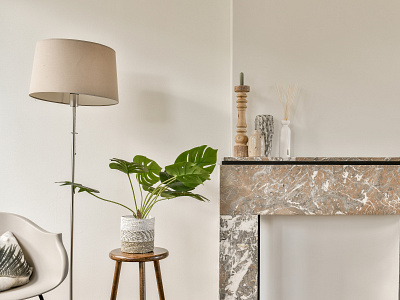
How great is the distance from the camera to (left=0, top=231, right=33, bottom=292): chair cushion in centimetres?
196

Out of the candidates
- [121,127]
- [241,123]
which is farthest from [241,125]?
[121,127]

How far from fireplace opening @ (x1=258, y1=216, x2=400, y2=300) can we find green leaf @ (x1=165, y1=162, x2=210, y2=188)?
582 millimetres

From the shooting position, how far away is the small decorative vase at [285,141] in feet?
8.34

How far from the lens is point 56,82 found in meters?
2.08

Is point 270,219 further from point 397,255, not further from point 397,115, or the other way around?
point 397,115

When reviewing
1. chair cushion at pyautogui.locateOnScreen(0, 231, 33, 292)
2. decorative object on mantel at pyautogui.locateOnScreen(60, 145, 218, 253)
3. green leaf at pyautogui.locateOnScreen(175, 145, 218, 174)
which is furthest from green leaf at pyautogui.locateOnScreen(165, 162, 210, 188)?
chair cushion at pyautogui.locateOnScreen(0, 231, 33, 292)

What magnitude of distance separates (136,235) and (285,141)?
1016 millimetres

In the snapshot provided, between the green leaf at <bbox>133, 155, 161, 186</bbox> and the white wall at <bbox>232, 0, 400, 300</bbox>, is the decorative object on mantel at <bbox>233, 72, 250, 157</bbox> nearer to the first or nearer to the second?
the white wall at <bbox>232, 0, 400, 300</bbox>

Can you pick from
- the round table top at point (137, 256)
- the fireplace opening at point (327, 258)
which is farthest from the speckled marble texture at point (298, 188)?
the round table top at point (137, 256)

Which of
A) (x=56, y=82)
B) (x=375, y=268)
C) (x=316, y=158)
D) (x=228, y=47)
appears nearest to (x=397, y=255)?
(x=375, y=268)

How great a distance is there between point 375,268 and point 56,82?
6.54ft

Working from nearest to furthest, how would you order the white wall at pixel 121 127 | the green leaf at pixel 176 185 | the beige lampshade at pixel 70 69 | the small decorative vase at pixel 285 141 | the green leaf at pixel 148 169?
the beige lampshade at pixel 70 69, the green leaf at pixel 176 185, the green leaf at pixel 148 169, the small decorative vase at pixel 285 141, the white wall at pixel 121 127

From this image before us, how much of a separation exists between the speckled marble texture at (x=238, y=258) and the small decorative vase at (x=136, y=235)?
0.47 metres

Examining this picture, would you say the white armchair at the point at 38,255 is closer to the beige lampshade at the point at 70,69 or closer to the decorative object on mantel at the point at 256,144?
the beige lampshade at the point at 70,69
